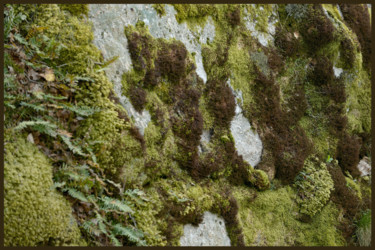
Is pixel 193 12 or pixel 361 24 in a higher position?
pixel 193 12

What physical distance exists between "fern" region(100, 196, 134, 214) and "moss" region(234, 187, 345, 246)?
2.61 meters

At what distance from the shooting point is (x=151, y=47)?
5.11 meters

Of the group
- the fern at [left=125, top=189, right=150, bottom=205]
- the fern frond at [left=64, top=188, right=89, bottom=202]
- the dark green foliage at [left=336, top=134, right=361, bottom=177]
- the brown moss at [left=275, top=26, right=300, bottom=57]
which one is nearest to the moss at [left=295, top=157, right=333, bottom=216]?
the dark green foliage at [left=336, top=134, right=361, bottom=177]

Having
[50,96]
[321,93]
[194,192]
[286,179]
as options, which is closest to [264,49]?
[321,93]

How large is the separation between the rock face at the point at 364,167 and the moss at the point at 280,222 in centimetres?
232

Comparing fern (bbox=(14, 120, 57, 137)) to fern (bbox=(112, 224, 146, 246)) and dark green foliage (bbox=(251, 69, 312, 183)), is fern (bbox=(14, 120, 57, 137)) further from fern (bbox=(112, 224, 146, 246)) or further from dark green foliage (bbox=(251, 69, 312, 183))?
dark green foliage (bbox=(251, 69, 312, 183))

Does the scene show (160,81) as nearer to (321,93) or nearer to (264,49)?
(264,49)

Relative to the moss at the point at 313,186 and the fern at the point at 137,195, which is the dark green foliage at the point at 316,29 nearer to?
the moss at the point at 313,186

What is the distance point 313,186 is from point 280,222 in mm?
1265

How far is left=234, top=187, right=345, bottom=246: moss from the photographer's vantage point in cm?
578

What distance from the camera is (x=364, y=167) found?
8.84 metres

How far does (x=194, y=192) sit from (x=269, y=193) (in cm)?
217

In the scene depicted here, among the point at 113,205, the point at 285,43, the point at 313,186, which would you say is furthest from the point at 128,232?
the point at 285,43

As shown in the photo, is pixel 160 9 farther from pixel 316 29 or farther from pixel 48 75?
pixel 316 29
